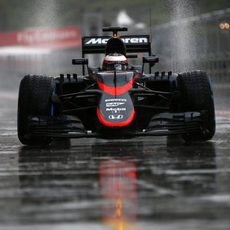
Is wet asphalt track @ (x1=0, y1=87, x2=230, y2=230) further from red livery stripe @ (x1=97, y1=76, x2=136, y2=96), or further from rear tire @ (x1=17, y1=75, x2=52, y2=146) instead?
red livery stripe @ (x1=97, y1=76, x2=136, y2=96)

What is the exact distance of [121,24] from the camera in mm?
50875

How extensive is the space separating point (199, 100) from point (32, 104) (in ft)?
6.95

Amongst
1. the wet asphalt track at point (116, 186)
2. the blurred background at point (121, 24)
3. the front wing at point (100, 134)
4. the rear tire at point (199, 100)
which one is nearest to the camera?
the wet asphalt track at point (116, 186)

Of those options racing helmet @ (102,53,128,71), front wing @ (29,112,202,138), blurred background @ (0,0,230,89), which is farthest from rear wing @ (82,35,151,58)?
front wing @ (29,112,202,138)

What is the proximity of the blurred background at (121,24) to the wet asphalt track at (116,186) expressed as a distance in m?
4.13

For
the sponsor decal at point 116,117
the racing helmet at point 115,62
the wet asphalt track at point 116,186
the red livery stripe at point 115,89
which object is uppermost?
the racing helmet at point 115,62

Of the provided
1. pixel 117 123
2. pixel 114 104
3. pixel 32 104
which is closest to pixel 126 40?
pixel 32 104

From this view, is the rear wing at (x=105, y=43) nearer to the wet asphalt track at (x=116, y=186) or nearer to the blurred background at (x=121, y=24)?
the blurred background at (x=121, y=24)

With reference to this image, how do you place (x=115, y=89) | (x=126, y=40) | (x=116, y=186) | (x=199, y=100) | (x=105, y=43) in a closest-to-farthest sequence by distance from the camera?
1. (x=116, y=186)
2. (x=115, y=89)
3. (x=199, y=100)
4. (x=105, y=43)
5. (x=126, y=40)

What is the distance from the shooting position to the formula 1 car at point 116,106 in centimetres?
1327

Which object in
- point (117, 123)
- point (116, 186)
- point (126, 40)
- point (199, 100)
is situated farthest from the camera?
point (126, 40)

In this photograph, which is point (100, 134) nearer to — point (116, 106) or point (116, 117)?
A: point (116, 117)

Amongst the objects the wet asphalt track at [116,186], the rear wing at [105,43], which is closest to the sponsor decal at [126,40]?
the rear wing at [105,43]

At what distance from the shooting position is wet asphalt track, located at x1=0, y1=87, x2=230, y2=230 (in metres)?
7.47
